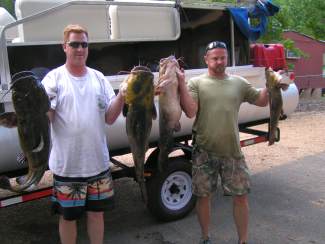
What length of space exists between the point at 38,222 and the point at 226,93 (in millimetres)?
2884

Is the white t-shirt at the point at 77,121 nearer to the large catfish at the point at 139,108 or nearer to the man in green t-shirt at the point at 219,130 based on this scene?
the large catfish at the point at 139,108

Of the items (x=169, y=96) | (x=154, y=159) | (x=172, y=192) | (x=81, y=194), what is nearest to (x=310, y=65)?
(x=172, y=192)

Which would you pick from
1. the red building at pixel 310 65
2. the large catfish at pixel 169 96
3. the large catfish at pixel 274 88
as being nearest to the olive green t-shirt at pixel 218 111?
the large catfish at pixel 274 88

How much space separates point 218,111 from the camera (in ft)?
13.5

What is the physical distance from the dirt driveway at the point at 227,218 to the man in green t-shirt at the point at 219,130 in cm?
88

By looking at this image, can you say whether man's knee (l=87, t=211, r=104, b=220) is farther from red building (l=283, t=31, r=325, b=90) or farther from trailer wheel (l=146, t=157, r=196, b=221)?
red building (l=283, t=31, r=325, b=90)

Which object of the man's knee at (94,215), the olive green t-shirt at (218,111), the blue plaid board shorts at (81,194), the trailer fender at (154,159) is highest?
the olive green t-shirt at (218,111)

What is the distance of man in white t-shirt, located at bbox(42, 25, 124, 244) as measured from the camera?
3254 millimetres

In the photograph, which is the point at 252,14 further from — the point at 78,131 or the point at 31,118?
the point at 31,118

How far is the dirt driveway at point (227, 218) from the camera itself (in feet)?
16.3

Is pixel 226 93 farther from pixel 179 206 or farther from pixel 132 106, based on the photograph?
pixel 179 206

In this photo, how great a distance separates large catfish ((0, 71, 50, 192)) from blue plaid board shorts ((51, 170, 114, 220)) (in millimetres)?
430

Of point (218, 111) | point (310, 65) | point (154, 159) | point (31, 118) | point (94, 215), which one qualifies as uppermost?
point (31, 118)

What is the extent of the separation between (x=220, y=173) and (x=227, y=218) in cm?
139
